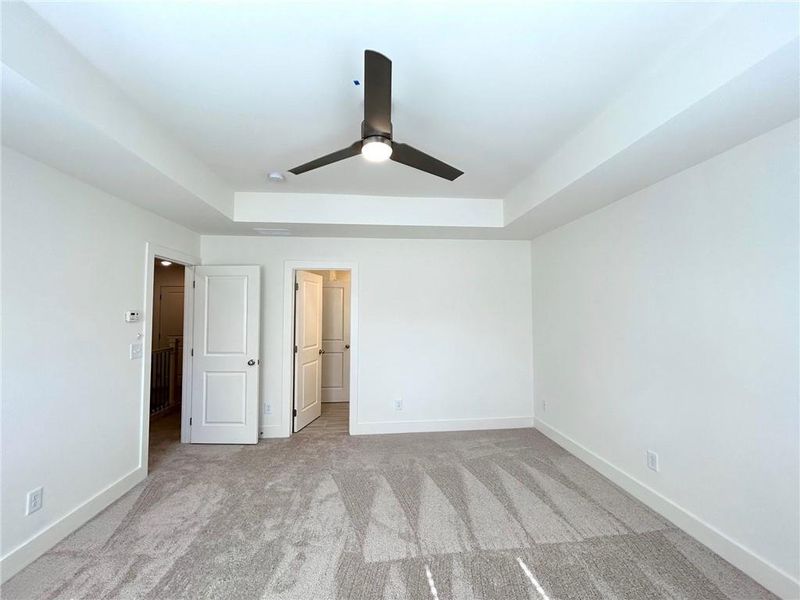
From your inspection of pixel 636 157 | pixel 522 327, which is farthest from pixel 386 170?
pixel 522 327

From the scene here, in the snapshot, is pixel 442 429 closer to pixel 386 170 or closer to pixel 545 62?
pixel 386 170

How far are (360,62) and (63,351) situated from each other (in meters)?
2.59

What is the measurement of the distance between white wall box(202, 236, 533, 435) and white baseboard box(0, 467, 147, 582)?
1538mm

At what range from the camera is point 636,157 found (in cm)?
201

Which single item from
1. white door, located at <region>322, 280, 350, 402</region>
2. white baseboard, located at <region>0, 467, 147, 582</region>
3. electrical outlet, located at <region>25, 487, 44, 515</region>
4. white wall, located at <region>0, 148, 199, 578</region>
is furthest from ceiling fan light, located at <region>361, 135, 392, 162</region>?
white door, located at <region>322, 280, 350, 402</region>

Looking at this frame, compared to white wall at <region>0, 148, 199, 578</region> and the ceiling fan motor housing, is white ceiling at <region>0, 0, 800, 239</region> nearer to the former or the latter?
white wall at <region>0, 148, 199, 578</region>

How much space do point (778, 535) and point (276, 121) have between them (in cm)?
369

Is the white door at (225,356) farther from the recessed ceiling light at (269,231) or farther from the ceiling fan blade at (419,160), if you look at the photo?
the ceiling fan blade at (419,160)

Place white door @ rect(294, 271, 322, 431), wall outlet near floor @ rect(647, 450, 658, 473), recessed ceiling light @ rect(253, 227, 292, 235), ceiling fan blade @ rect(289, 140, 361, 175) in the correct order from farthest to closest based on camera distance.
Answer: white door @ rect(294, 271, 322, 431) → recessed ceiling light @ rect(253, 227, 292, 235) → wall outlet near floor @ rect(647, 450, 658, 473) → ceiling fan blade @ rect(289, 140, 361, 175)

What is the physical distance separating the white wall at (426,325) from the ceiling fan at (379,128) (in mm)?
2280

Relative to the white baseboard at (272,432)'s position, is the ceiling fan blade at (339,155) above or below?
above

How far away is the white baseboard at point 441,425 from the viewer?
13.3ft

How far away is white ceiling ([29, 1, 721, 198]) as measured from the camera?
1371mm

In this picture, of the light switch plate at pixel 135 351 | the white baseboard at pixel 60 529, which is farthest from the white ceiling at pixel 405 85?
the white baseboard at pixel 60 529
